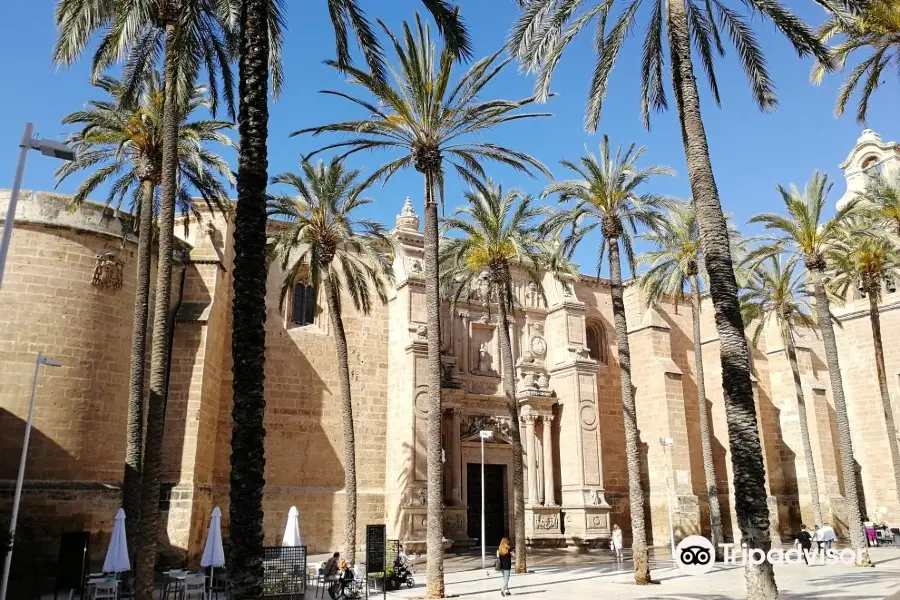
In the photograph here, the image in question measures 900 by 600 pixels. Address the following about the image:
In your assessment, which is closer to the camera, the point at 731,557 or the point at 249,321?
the point at 249,321

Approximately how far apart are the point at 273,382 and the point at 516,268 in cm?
1107

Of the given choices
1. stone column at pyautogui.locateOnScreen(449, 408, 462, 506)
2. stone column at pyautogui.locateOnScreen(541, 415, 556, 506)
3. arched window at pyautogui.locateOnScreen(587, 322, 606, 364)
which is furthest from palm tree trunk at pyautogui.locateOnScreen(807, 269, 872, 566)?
stone column at pyautogui.locateOnScreen(449, 408, 462, 506)

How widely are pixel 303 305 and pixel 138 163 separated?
10.0 metres

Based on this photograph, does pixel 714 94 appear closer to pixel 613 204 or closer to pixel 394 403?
pixel 613 204

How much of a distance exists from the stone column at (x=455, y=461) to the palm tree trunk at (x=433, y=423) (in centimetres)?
956

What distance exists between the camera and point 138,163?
50.6 ft

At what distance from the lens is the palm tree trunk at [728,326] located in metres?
8.78

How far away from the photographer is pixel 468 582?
16.1 metres

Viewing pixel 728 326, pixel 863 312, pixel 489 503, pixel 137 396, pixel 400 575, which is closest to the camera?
pixel 728 326

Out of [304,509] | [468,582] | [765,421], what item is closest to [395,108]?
[468,582]

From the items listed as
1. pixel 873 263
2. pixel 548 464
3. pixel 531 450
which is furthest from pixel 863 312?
pixel 531 450

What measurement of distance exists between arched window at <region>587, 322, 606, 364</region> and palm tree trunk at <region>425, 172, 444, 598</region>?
1731cm

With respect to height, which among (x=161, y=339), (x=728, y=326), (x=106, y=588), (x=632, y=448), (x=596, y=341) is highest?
(x=596, y=341)

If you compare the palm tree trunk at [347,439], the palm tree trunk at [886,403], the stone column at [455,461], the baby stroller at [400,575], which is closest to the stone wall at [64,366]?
the palm tree trunk at [347,439]
